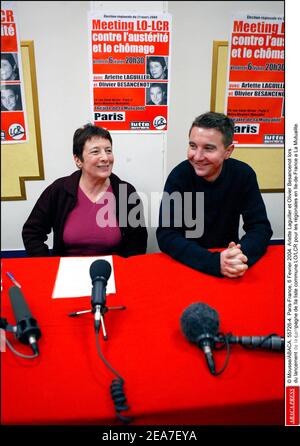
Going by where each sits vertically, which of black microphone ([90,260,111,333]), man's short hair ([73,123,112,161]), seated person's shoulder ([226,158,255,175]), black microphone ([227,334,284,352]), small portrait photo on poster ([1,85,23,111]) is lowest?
black microphone ([227,334,284,352])

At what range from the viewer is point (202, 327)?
0.61 m

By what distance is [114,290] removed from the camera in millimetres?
827

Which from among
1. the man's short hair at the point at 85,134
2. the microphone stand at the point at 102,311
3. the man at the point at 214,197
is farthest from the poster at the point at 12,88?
the microphone stand at the point at 102,311

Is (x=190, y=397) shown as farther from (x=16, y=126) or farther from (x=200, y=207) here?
(x=16, y=126)

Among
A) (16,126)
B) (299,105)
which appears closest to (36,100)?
(16,126)

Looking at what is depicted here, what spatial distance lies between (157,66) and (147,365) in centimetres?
96

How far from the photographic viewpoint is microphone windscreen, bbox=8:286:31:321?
65cm

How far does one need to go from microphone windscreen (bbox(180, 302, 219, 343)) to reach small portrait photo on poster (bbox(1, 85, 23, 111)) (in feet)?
→ 2.70

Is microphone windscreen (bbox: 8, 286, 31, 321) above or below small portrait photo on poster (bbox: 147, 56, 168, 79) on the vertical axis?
below

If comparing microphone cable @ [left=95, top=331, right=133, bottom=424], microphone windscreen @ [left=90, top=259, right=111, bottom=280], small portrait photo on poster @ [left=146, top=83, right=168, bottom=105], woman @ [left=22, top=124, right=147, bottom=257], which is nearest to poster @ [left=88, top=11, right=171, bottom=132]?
small portrait photo on poster @ [left=146, top=83, right=168, bottom=105]

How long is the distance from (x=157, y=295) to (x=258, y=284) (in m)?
0.28

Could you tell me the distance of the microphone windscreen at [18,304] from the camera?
2.12 feet

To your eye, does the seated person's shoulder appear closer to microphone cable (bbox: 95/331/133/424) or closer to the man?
the man

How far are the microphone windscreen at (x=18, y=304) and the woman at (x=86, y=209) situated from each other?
471 mm
